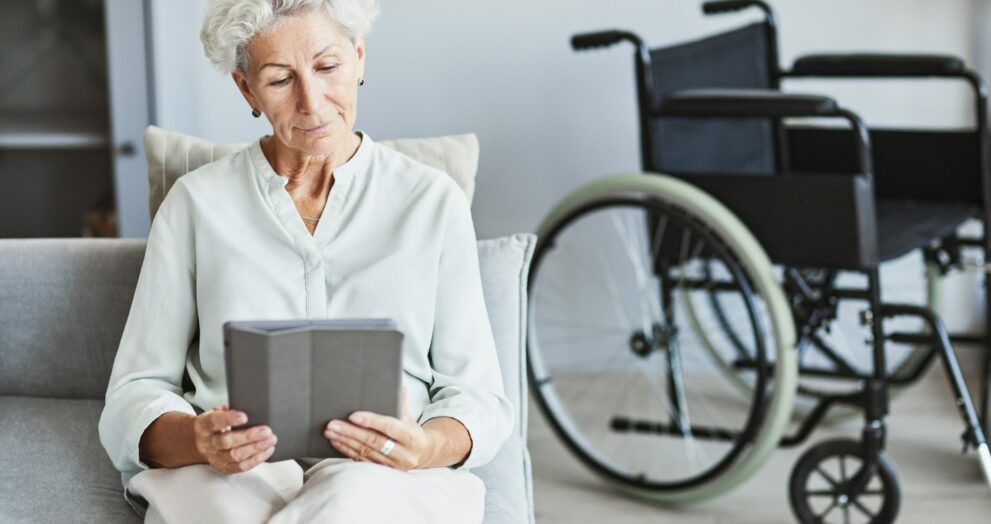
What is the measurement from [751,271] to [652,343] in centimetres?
30

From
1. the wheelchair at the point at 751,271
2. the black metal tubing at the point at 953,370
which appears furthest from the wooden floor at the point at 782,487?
the black metal tubing at the point at 953,370

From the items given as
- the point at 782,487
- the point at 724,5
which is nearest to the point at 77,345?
the point at 782,487

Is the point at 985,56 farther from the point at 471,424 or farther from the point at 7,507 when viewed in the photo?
the point at 7,507

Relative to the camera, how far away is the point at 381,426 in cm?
112

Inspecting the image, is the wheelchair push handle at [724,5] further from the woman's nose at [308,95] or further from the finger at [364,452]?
the finger at [364,452]

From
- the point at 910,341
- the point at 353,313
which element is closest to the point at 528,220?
the point at 910,341

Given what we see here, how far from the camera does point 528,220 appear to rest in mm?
2885

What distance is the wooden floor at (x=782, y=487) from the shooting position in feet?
7.04

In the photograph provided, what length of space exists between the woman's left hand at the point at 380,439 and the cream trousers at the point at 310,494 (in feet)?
0.04

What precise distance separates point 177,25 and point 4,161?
1.53 feet

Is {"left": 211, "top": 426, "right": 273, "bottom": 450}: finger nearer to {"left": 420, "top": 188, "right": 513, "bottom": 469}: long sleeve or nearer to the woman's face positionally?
{"left": 420, "top": 188, "right": 513, "bottom": 469}: long sleeve

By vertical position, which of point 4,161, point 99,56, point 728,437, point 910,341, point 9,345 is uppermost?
point 99,56

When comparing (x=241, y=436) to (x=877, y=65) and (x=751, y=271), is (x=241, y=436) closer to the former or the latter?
(x=751, y=271)

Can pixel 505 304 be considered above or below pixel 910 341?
above
